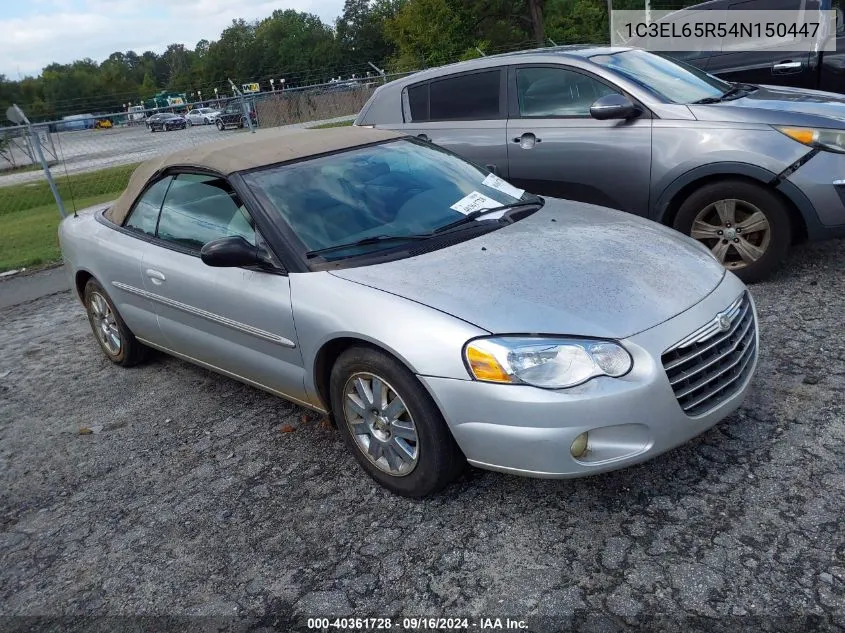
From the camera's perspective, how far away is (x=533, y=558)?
110 inches

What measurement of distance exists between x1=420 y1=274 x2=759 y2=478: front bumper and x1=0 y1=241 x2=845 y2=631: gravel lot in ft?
1.00

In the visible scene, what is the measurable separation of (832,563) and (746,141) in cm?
319

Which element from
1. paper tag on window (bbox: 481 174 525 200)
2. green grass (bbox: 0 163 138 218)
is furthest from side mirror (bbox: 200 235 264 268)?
green grass (bbox: 0 163 138 218)

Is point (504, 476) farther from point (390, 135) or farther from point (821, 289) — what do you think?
point (821, 289)

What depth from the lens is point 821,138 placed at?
4.81 meters

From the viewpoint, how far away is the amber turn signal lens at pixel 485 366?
277 centimetres

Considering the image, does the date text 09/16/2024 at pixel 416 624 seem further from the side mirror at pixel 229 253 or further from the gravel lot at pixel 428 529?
→ the side mirror at pixel 229 253

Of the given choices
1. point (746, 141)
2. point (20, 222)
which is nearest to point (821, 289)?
point (746, 141)

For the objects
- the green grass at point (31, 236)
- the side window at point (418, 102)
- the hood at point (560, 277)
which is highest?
the side window at point (418, 102)

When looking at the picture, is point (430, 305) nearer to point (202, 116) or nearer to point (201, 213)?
point (201, 213)

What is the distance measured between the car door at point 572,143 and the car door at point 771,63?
158 inches

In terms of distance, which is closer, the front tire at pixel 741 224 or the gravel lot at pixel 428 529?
the gravel lot at pixel 428 529

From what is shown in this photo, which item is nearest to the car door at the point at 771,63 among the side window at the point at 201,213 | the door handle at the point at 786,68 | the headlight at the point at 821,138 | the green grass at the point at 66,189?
the door handle at the point at 786,68

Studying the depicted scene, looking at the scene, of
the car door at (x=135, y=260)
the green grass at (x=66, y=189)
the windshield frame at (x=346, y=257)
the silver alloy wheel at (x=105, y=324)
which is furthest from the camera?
the green grass at (x=66, y=189)
